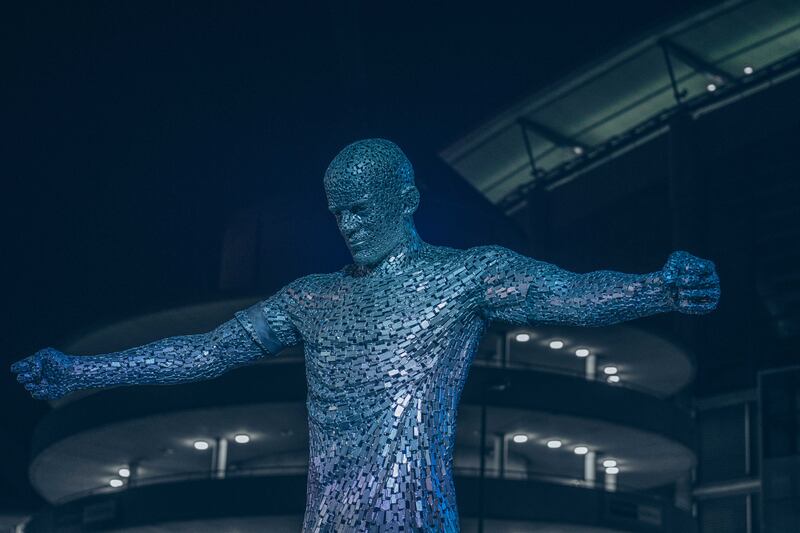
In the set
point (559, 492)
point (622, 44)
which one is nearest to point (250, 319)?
point (559, 492)

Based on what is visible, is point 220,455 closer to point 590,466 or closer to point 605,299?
point 590,466

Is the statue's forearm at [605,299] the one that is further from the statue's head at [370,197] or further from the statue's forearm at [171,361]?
the statue's forearm at [171,361]

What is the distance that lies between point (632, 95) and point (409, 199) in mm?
48451

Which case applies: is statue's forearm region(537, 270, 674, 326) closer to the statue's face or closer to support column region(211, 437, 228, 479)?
the statue's face

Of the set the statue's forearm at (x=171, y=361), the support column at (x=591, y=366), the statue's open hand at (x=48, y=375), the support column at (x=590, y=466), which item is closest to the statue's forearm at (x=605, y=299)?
the statue's forearm at (x=171, y=361)

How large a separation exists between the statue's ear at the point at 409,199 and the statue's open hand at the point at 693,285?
982 mm

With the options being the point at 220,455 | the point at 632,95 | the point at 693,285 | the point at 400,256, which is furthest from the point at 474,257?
the point at 632,95

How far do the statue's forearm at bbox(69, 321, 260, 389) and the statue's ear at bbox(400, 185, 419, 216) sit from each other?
2.41 feet

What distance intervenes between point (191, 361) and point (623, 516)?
34568 mm

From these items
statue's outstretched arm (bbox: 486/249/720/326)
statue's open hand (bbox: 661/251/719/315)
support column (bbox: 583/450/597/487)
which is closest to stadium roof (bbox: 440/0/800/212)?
support column (bbox: 583/450/597/487)

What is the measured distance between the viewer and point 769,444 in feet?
157

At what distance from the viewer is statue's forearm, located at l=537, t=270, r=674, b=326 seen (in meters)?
4.04

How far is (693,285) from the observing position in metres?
3.93

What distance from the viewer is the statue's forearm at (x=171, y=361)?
450cm
